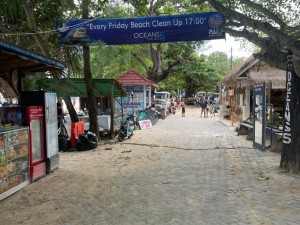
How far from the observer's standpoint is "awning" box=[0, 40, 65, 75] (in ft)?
17.6

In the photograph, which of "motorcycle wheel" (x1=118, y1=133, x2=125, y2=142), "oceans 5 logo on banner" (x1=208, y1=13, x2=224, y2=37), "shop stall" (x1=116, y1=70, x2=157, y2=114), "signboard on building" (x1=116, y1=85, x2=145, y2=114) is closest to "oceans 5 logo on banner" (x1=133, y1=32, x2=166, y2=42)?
"oceans 5 logo on banner" (x1=208, y1=13, x2=224, y2=37)

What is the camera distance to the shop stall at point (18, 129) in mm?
5762

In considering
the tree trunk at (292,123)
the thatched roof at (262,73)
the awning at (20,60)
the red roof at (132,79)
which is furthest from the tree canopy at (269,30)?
the red roof at (132,79)

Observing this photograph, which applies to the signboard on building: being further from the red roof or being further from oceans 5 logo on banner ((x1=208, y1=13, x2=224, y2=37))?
oceans 5 logo on banner ((x1=208, y1=13, x2=224, y2=37))

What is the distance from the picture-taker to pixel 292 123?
736 cm

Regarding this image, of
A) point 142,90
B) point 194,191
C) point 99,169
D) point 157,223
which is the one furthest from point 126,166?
point 142,90

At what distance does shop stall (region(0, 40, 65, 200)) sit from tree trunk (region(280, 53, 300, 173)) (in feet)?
16.2

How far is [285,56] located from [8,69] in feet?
19.6

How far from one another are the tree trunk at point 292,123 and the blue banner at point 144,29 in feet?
8.83

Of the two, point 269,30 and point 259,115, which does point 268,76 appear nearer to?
point 259,115

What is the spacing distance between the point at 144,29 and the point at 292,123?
470cm

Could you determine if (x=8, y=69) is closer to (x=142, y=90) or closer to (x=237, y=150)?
(x=237, y=150)

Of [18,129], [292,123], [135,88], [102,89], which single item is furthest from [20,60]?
[135,88]

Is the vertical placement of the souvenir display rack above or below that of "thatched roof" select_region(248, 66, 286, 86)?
below
